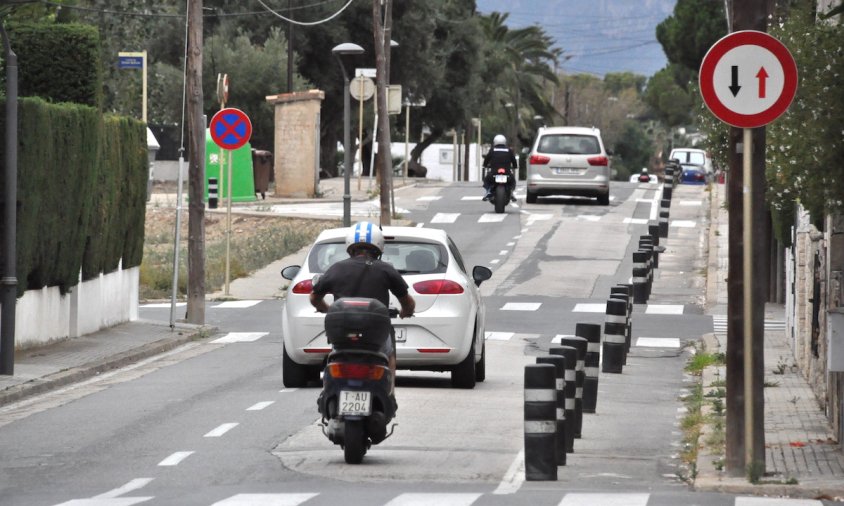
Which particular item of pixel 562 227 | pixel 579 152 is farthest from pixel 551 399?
pixel 579 152

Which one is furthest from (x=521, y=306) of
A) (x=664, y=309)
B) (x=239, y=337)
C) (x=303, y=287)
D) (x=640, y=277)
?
(x=303, y=287)

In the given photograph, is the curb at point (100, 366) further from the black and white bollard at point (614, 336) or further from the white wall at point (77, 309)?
the black and white bollard at point (614, 336)

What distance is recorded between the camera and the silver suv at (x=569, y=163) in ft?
144

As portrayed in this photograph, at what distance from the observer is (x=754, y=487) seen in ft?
36.4

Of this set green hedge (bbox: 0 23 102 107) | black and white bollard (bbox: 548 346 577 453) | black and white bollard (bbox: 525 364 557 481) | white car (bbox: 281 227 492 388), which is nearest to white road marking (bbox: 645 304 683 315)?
green hedge (bbox: 0 23 102 107)

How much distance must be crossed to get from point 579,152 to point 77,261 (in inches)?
880

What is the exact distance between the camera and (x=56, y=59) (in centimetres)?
2356

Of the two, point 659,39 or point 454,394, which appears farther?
point 659,39

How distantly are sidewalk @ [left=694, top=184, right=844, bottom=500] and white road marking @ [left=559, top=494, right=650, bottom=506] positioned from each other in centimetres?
74

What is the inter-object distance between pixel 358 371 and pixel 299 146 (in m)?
37.5

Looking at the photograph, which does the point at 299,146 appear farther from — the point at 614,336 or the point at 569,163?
the point at 614,336

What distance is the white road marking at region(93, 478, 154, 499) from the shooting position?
10.9 meters

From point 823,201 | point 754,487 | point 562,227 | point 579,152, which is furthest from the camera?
point 579,152

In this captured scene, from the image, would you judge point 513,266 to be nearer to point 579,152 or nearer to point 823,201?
point 579,152
